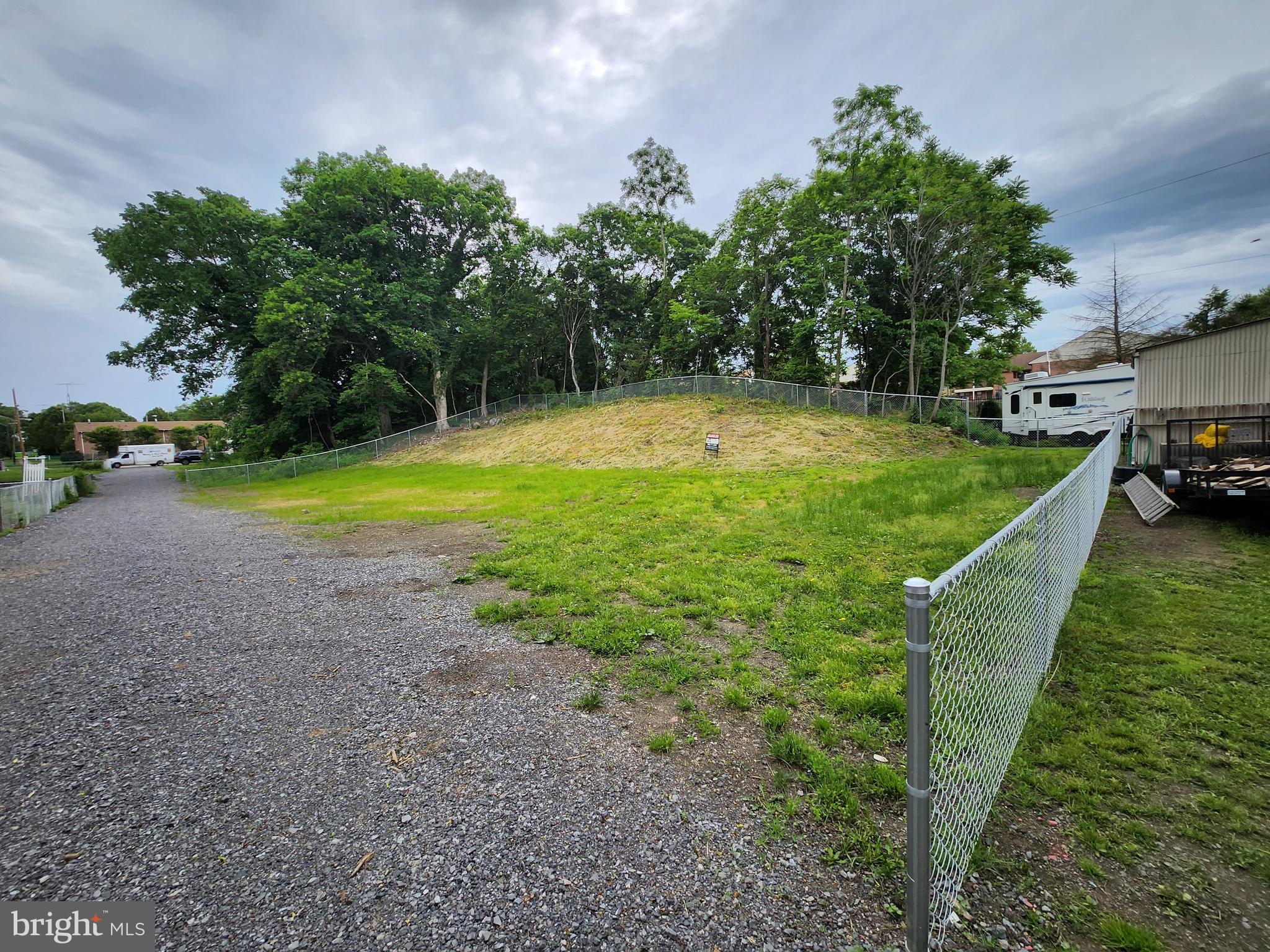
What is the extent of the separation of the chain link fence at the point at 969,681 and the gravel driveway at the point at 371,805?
41 cm

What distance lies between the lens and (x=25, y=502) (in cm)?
1162

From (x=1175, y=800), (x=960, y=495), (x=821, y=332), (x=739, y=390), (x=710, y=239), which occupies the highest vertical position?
(x=710, y=239)

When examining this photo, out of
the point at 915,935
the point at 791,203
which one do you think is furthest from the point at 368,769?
the point at 791,203

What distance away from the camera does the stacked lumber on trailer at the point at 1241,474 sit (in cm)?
612

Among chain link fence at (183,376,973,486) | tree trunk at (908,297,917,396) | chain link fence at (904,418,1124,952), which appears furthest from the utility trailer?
tree trunk at (908,297,917,396)

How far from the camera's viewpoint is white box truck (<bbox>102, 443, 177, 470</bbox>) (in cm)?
5234

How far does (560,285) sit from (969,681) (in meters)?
35.5

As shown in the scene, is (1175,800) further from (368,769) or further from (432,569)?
(432,569)

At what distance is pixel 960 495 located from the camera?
8.59 metres

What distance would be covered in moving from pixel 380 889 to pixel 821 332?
2590 cm

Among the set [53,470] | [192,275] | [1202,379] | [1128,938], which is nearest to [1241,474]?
[1202,379]

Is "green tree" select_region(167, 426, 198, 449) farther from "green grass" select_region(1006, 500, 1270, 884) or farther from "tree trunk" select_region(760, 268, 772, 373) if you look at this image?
"green grass" select_region(1006, 500, 1270, 884)

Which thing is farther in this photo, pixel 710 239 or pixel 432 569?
pixel 710 239

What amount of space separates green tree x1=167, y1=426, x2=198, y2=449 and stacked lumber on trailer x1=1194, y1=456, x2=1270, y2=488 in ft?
301
